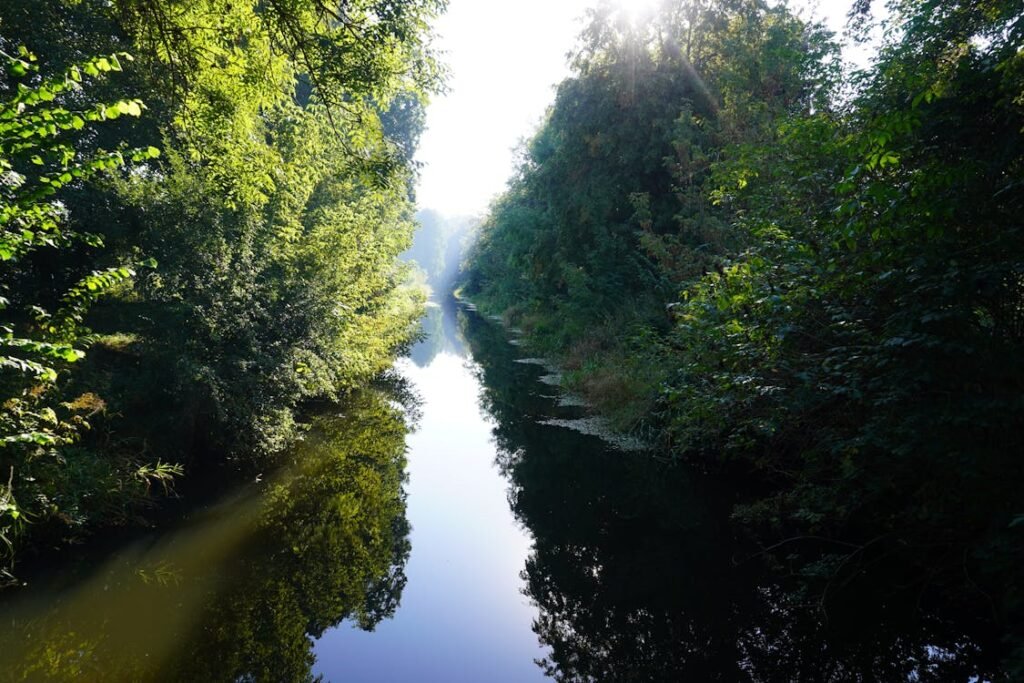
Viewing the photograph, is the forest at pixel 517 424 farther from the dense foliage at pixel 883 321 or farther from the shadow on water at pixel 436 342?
the shadow on water at pixel 436 342

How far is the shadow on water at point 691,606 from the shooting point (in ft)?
18.3

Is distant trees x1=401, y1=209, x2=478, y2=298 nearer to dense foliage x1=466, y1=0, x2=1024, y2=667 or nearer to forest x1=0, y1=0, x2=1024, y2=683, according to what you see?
forest x1=0, y1=0, x2=1024, y2=683

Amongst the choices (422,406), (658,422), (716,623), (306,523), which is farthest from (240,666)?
(422,406)

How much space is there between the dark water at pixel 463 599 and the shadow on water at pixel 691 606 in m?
0.02

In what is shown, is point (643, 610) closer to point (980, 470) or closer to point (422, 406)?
point (980, 470)

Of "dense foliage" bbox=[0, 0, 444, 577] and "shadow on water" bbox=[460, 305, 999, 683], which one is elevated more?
"dense foliage" bbox=[0, 0, 444, 577]

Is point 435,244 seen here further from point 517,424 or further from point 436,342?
point 517,424

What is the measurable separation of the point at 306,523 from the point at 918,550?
779 centimetres

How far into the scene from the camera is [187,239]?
979 centimetres

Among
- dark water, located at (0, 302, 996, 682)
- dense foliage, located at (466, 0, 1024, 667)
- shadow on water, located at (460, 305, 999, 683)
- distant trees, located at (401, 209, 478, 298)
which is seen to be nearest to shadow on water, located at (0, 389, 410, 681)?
dark water, located at (0, 302, 996, 682)

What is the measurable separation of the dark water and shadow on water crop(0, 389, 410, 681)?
2 cm

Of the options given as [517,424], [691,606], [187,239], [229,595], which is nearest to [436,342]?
[517,424]

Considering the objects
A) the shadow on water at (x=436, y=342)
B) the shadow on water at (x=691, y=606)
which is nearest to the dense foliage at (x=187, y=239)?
the shadow on water at (x=691, y=606)

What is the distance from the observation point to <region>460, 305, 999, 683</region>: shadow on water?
5.58 meters
